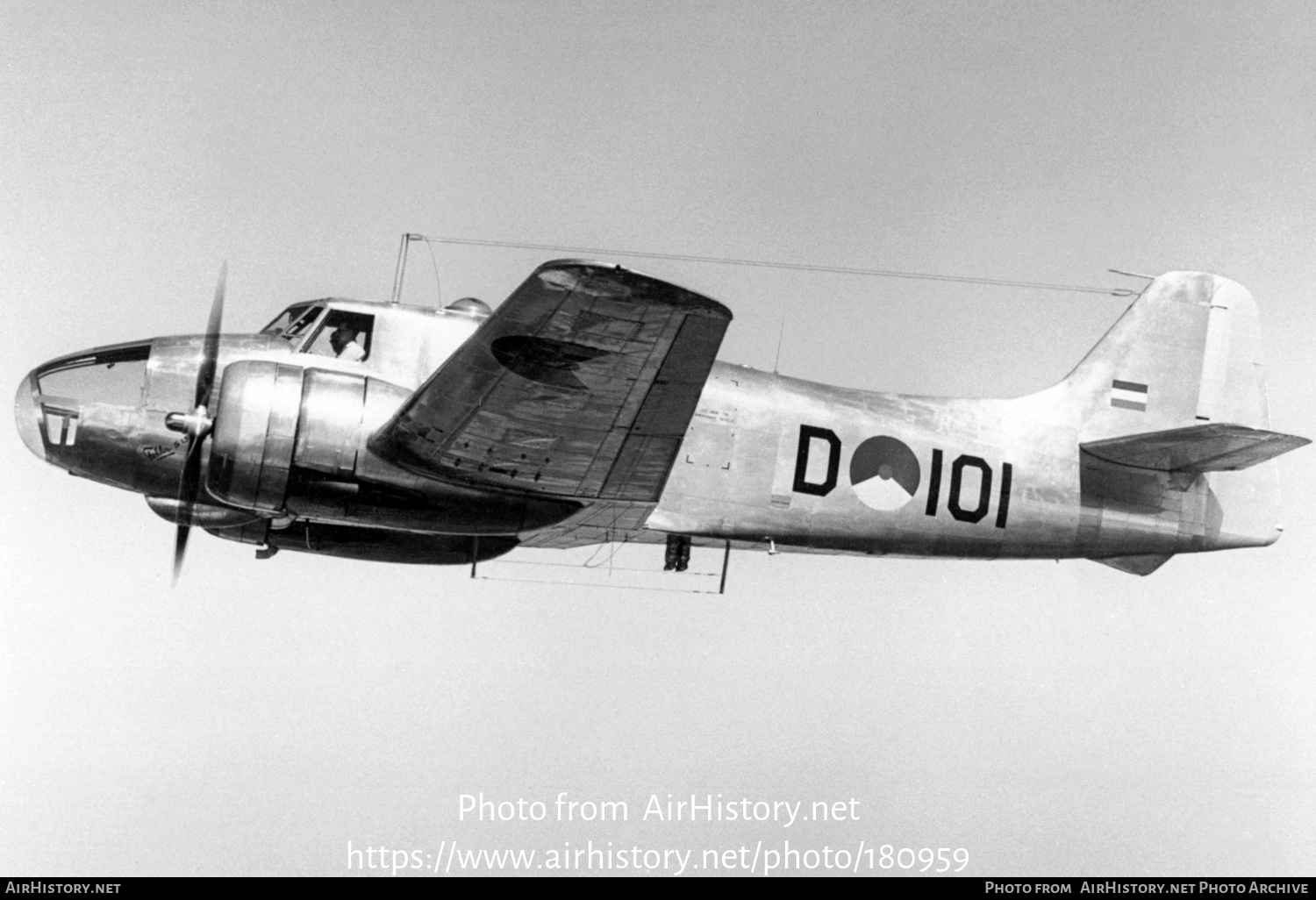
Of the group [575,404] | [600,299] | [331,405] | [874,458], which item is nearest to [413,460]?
[331,405]

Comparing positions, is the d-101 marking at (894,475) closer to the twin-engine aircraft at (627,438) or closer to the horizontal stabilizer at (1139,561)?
the twin-engine aircraft at (627,438)

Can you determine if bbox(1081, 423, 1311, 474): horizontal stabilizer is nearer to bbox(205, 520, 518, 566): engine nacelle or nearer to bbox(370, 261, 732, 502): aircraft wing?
bbox(370, 261, 732, 502): aircraft wing

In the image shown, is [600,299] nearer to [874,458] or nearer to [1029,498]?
[874,458]

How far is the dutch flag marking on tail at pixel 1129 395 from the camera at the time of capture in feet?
51.2

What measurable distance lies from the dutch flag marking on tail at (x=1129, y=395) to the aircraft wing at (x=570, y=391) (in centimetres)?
594

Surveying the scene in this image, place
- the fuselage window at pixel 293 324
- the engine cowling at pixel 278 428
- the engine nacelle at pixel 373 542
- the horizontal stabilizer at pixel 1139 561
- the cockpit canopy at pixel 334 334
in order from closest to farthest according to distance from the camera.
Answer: the engine cowling at pixel 278 428
the cockpit canopy at pixel 334 334
the fuselage window at pixel 293 324
the engine nacelle at pixel 373 542
the horizontal stabilizer at pixel 1139 561

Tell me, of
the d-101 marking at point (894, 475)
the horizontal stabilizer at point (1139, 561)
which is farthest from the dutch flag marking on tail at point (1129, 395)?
the d-101 marking at point (894, 475)

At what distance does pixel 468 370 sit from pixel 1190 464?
7774 millimetres

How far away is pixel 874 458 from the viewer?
1376 centimetres

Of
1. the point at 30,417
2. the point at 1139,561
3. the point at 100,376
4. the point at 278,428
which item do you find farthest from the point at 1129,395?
the point at 30,417

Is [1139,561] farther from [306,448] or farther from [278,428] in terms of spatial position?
[278,428]

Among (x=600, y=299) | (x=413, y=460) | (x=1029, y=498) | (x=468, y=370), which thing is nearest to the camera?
(x=600, y=299)

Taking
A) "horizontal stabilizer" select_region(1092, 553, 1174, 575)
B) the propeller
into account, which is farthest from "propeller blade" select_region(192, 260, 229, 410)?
"horizontal stabilizer" select_region(1092, 553, 1174, 575)
